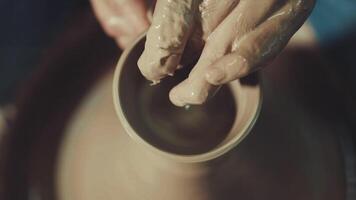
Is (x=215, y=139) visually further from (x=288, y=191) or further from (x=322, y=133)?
(x=322, y=133)

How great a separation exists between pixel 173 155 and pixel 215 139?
0.57 ft

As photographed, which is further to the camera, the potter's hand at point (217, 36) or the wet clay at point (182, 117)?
the wet clay at point (182, 117)

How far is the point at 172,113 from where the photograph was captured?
126cm

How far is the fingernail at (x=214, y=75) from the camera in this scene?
3.17 feet

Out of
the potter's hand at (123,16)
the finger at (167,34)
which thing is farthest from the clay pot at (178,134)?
the potter's hand at (123,16)

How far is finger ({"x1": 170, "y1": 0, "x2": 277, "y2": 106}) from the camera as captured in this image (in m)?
1.01

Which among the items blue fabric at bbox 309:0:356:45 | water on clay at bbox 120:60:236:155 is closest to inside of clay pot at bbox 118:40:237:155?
water on clay at bbox 120:60:236:155

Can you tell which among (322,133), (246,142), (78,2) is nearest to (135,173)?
(246,142)

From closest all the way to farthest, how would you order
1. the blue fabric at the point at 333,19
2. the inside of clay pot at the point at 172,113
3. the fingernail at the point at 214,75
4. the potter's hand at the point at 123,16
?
the fingernail at the point at 214,75 → the inside of clay pot at the point at 172,113 → the potter's hand at the point at 123,16 → the blue fabric at the point at 333,19

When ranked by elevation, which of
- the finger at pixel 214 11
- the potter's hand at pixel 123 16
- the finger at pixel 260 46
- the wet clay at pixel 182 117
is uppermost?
the finger at pixel 214 11

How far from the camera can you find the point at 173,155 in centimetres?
105

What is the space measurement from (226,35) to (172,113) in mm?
313

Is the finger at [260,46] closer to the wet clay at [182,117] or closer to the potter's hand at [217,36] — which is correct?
the potter's hand at [217,36]

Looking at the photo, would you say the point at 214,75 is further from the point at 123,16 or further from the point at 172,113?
the point at 123,16
